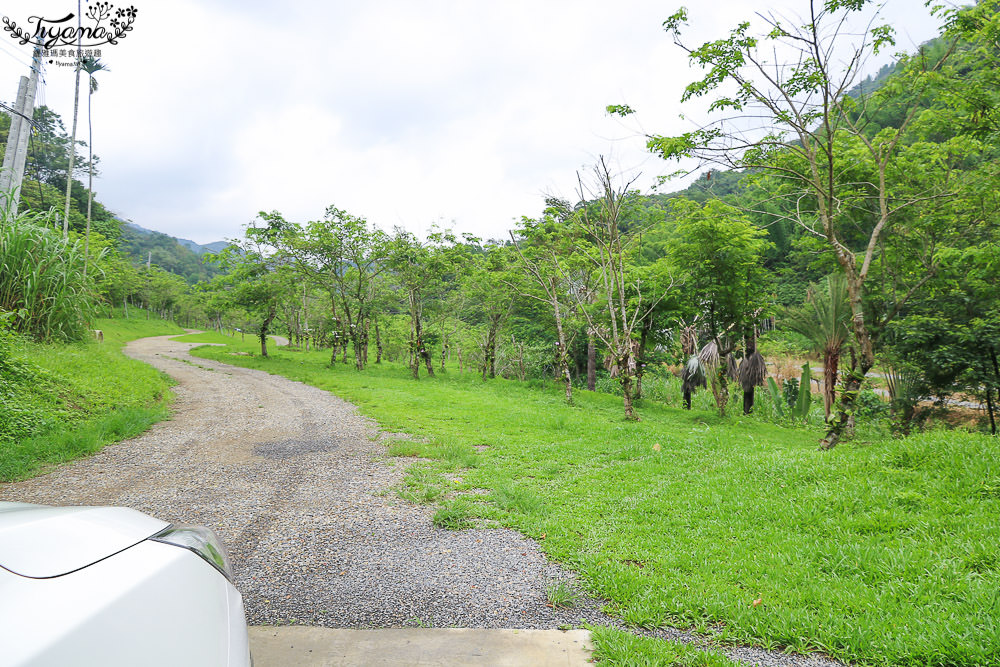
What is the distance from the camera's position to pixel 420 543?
354 cm

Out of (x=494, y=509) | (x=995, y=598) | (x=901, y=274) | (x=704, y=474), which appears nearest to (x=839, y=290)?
(x=901, y=274)

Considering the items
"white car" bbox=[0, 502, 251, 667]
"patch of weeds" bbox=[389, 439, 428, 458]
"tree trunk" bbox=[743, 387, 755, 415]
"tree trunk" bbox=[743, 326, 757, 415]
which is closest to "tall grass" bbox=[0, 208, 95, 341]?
"patch of weeds" bbox=[389, 439, 428, 458]

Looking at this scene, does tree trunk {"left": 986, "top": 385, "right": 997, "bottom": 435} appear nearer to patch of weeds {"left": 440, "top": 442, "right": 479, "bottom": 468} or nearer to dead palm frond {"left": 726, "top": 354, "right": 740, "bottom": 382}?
dead palm frond {"left": 726, "top": 354, "right": 740, "bottom": 382}

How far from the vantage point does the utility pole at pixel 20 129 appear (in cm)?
838

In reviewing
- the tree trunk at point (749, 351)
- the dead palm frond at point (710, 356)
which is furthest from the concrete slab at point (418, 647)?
the tree trunk at point (749, 351)

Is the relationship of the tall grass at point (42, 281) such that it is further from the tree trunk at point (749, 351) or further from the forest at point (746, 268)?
the tree trunk at point (749, 351)

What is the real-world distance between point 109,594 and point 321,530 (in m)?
3.23

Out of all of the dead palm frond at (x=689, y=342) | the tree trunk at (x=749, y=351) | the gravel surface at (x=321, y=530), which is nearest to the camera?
the gravel surface at (x=321, y=530)

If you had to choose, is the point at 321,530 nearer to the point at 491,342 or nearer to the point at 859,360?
the point at 859,360

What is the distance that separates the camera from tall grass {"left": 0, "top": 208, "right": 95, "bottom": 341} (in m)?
7.25

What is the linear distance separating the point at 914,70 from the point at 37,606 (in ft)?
33.1

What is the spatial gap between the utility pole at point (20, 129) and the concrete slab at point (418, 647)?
1064cm

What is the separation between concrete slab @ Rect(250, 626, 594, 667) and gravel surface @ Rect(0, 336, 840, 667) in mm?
103

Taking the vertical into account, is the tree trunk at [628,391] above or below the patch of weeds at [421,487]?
above
